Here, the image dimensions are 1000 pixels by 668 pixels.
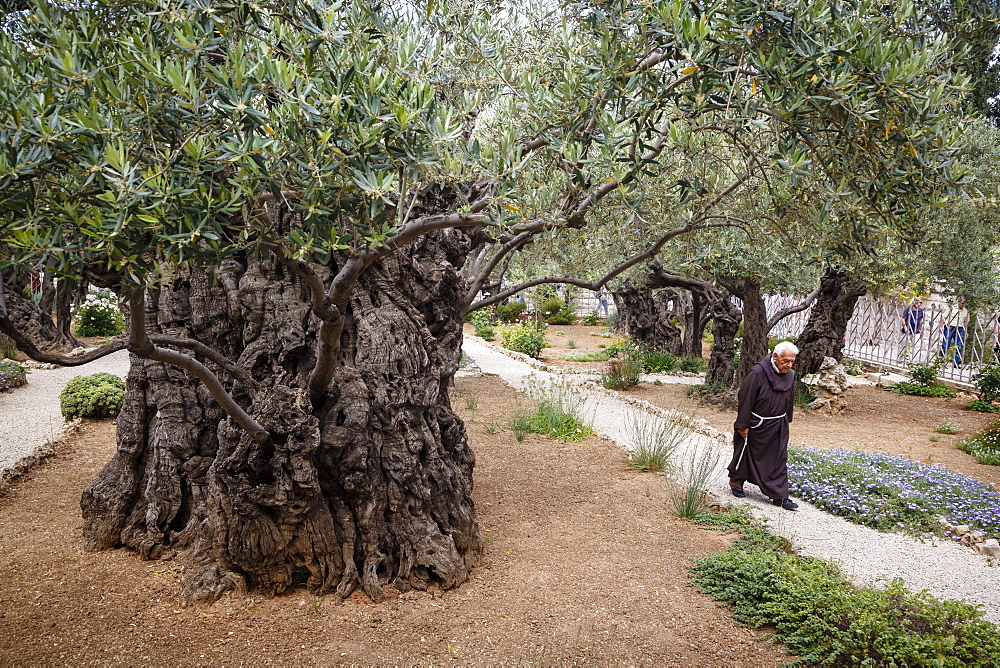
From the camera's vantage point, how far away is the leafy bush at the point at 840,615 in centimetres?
380

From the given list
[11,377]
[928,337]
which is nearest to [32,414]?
[11,377]

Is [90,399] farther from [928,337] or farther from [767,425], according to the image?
[928,337]

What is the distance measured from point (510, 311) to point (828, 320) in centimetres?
1690

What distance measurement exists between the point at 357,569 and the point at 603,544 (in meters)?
2.09

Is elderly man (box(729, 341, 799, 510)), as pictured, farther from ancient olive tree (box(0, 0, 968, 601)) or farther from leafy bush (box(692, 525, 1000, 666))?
ancient olive tree (box(0, 0, 968, 601))

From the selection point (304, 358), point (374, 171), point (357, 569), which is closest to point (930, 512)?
point (357, 569)

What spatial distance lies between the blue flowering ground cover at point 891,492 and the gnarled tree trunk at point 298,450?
394 centimetres

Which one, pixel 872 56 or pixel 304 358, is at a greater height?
pixel 872 56

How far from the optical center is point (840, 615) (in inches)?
164

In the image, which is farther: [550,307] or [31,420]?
[550,307]

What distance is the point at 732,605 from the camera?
15.4ft

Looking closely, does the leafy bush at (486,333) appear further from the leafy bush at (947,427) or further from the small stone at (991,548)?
the small stone at (991,548)

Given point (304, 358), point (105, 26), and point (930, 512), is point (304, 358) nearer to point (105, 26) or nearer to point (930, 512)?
point (105, 26)

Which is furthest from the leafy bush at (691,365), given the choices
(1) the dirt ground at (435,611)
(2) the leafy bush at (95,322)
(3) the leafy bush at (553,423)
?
(2) the leafy bush at (95,322)
